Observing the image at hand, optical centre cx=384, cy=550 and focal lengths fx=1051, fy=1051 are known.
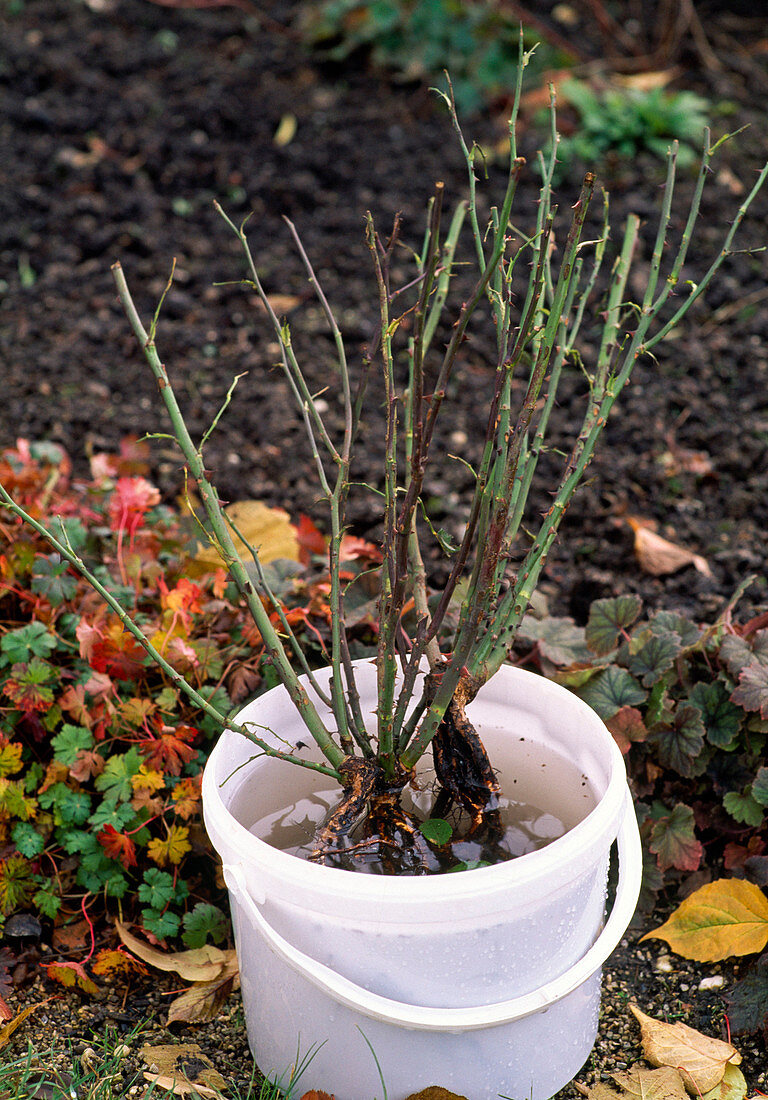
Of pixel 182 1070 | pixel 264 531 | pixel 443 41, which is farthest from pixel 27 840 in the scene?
pixel 443 41

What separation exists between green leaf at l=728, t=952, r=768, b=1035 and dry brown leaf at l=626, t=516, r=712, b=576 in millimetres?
1014

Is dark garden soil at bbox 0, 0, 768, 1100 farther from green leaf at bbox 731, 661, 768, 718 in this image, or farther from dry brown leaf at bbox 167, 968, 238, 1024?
green leaf at bbox 731, 661, 768, 718

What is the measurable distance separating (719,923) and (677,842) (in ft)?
0.45

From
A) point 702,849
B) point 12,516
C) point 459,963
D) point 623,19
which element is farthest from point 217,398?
point 623,19

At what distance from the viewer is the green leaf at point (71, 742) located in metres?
1.71

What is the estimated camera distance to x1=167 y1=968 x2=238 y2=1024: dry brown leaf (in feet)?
5.26

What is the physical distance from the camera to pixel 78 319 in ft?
11.5

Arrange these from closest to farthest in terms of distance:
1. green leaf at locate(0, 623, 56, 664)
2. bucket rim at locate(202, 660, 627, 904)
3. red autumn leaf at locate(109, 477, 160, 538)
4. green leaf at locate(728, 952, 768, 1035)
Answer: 1. bucket rim at locate(202, 660, 627, 904)
2. green leaf at locate(728, 952, 768, 1035)
3. green leaf at locate(0, 623, 56, 664)
4. red autumn leaf at locate(109, 477, 160, 538)

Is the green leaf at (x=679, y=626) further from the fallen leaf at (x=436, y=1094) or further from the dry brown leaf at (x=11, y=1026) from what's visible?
the dry brown leaf at (x=11, y=1026)

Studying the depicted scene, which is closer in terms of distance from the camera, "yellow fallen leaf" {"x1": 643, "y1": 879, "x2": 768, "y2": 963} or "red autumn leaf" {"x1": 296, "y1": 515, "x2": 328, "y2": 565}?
"yellow fallen leaf" {"x1": 643, "y1": 879, "x2": 768, "y2": 963}

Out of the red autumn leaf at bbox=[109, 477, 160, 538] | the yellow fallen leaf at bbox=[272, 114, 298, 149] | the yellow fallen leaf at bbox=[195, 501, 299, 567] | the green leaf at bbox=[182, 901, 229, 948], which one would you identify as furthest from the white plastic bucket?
the yellow fallen leaf at bbox=[272, 114, 298, 149]

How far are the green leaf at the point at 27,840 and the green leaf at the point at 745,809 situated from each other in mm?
1118

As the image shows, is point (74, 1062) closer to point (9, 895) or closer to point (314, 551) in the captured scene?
point (9, 895)

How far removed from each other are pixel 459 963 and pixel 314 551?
3.29 ft
